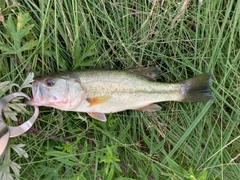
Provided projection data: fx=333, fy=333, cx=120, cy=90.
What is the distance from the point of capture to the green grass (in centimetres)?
245

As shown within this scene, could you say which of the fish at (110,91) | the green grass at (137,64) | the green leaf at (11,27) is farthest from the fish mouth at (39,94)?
the green leaf at (11,27)

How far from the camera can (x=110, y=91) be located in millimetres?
2344

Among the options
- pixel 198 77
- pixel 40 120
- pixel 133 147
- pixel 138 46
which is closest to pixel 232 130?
pixel 198 77

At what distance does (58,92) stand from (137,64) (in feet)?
2.21

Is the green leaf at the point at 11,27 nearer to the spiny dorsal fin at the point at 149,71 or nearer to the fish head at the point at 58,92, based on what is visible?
the fish head at the point at 58,92

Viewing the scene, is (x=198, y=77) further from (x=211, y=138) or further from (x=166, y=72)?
(x=211, y=138)

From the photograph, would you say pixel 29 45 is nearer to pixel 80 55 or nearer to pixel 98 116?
pixel 80 55

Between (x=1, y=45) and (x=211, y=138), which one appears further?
(x=211, y=138)

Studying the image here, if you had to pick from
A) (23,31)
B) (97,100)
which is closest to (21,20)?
(23,31)

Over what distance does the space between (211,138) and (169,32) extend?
896 mm

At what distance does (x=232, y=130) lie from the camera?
2600 mm

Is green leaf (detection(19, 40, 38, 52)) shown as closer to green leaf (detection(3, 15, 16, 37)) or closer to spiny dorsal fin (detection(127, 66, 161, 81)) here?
green leaf (detection(3, 15, 16, 37))

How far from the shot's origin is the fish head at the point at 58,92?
2.24 meters

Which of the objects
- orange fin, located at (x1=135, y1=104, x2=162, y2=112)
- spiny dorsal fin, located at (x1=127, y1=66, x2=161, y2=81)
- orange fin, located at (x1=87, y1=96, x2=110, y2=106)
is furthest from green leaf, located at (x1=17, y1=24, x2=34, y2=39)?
orange fin, located at (x1=135, y1=104, x2=162, y2=112)
